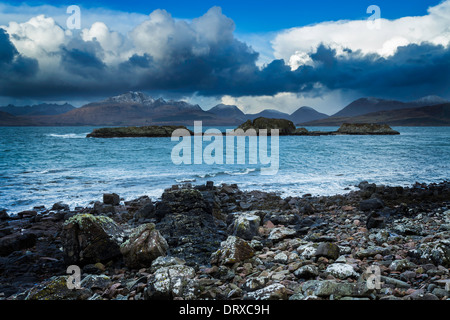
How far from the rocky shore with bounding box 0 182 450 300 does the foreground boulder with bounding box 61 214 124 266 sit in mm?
25

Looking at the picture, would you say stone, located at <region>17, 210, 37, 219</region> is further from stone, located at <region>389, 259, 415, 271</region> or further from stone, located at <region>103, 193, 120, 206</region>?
stone, located at <region>389, 259, 415, 271</region>

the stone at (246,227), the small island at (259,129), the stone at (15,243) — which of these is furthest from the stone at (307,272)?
the small island at (259,129)

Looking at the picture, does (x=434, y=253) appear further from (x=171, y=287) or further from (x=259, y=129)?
(x=259, y=129)

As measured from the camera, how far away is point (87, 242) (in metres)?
6.73

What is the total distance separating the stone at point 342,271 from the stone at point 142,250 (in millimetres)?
4043

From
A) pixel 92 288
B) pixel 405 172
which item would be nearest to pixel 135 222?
pixel 92 288

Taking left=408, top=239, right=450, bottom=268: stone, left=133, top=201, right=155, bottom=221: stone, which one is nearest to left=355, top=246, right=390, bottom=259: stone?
left=408, top=239, right=450, bottom=268: stone

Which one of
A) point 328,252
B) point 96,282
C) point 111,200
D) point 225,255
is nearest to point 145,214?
point 111,200

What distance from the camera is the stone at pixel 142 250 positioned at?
21.0ft

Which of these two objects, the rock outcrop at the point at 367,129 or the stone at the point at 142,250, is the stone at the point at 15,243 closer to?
the stone at the point at 142,250
